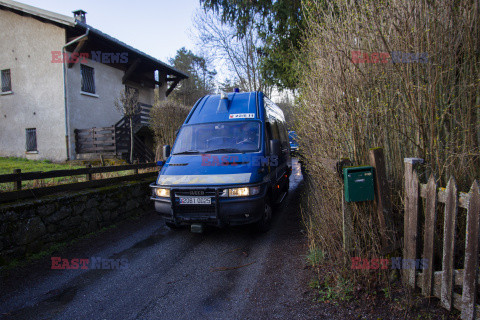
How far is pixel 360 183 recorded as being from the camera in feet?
9.30

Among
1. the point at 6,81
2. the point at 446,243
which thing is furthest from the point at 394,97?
the point at 6,81

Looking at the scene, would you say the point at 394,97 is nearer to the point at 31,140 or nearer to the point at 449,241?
the point at 449,241

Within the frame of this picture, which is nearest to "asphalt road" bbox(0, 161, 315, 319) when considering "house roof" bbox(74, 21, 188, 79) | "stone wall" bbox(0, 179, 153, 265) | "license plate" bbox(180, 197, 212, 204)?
"stone wall" bbox(0, 179, 153, 265)

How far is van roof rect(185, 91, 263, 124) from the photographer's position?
230 inches

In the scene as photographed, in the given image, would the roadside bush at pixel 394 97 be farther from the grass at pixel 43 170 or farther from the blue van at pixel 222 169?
the grass at pixel 43 170

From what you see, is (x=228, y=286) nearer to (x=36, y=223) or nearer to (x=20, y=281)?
(x=20, y=281)

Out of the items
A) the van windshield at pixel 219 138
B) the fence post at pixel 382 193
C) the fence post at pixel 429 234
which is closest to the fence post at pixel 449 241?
the fence post at pixel 429 234

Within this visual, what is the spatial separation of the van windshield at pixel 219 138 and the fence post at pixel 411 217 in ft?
9.46

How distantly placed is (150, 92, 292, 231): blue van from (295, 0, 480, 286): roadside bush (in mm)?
1218

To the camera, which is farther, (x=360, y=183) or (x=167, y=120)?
(x=167, y=120)

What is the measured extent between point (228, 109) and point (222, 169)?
1835 mm

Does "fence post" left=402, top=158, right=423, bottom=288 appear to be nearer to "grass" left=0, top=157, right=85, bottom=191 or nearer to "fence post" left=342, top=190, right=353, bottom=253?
"fence post" left=342, top=190, right=353, bottom=253

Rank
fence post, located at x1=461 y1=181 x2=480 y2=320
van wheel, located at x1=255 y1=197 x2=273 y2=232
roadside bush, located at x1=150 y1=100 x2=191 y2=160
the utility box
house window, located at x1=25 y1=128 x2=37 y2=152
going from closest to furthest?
fence post, located at x1=461 y1=181 x2=480 y2=320 < the utility box < van wheel, located at x1=255 y1=197 x2=273 y2=232 < roadside bush, located at x1=150 y1=100 x2=191 y2=160 < house window, located at x1=25 y1=128 x2=37 y2=152

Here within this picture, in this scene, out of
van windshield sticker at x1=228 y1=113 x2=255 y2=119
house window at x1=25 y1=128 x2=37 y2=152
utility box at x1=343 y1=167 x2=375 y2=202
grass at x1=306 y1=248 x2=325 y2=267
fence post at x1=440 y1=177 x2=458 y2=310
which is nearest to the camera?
fence post at x1=440 y1=177 x2=458 y2=310
